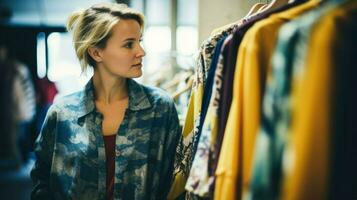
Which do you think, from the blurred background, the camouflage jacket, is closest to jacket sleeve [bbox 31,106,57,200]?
the camouflage jacket

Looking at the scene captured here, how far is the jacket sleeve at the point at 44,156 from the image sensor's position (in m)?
1.76

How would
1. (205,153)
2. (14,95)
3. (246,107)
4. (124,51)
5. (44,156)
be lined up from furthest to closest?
(14,95) → (44,156) → (124,51) → (205,153) → (246,107)

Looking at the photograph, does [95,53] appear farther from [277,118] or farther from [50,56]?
[50,56]

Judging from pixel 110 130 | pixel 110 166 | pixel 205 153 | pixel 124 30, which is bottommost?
pixel 110 166

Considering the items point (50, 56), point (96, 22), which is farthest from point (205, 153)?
point (50, 56)

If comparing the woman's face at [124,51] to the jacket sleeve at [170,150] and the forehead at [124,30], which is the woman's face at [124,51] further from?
the jacket sleeve at [170,150]

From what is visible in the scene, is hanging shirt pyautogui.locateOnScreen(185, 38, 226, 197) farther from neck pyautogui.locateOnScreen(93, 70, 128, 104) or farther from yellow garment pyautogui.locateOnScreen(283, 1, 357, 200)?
neck pyautogui.locateOnScreen(93, 70, 128, 104)

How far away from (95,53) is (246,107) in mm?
894

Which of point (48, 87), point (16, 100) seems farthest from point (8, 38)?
point (16, 100)

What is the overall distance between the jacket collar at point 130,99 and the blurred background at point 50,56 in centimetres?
11

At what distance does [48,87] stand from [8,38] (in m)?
1.58

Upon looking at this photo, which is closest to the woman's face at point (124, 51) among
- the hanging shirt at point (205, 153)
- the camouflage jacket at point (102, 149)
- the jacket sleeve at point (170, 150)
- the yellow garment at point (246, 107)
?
the camouflage jacket at point (102, 149)

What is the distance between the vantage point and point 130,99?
1.74 metres

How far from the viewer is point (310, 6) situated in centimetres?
107
